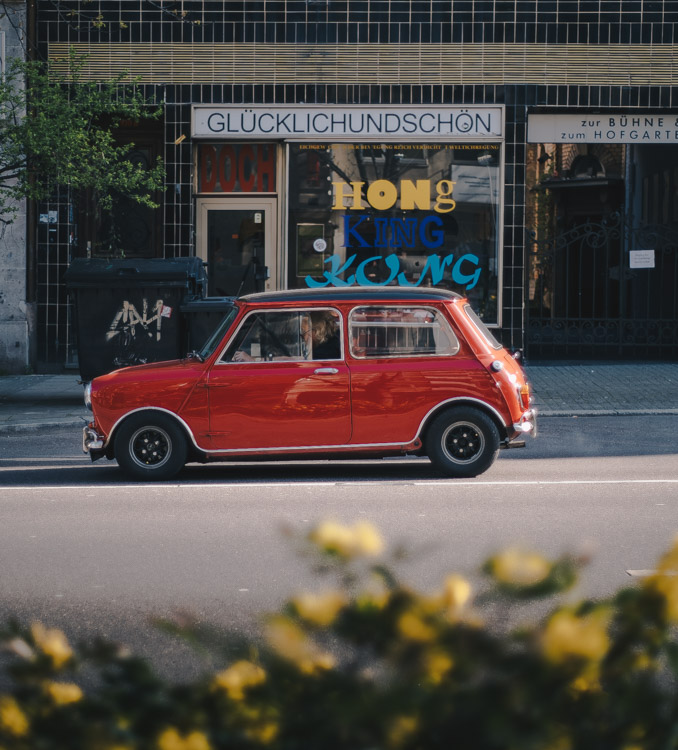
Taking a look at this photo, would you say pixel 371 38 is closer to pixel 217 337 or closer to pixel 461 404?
pixel 217 337

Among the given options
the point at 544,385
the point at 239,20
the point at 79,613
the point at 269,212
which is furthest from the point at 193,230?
the point at 79,613

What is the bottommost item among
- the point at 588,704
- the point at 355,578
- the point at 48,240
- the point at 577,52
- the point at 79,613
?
the point at 79,613

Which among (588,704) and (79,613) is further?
(79,613)

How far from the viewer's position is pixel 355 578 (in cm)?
166

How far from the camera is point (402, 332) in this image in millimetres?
9367

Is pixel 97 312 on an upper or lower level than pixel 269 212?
Result: lower

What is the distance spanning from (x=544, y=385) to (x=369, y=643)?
1420 centimetres

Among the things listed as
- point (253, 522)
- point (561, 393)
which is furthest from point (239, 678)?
point (561, 393)

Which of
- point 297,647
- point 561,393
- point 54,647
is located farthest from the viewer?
point 561,393

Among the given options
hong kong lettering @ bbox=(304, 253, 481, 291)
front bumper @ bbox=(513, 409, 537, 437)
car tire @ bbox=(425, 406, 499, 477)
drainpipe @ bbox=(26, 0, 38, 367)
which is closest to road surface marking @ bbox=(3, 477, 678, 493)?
car tire @ bbox=(425, 406, 499, 477)

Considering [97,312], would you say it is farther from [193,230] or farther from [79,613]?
[79,613]

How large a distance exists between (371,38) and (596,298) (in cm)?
500

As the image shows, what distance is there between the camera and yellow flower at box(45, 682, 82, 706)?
1.67 m

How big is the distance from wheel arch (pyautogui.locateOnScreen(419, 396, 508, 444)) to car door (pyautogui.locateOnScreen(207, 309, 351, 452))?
59 centimetres
